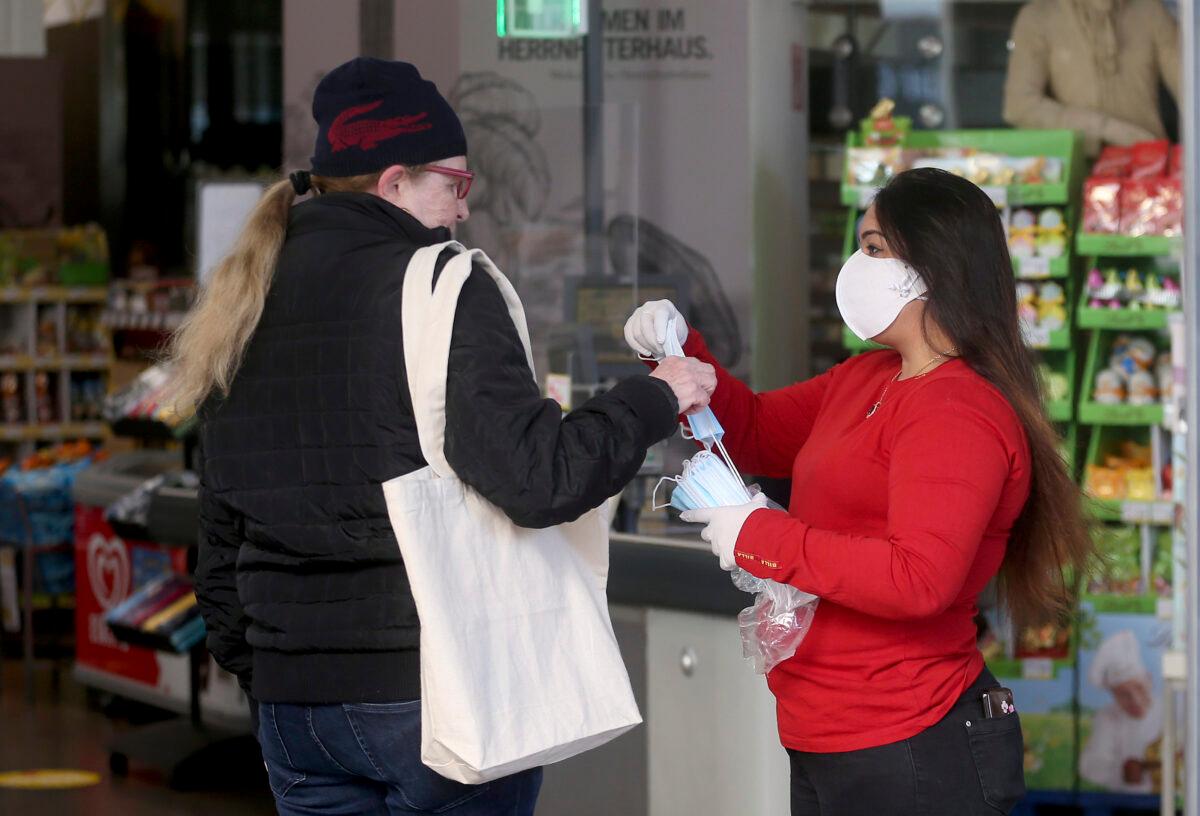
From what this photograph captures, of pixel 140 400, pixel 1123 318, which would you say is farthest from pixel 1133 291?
pixel 140 400

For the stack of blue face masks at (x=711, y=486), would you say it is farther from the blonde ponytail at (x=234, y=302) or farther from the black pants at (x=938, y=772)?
the blonde ponytail at (x=234, y=302)

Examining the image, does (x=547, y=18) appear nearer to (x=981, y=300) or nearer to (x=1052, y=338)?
(x=1052, y=338)

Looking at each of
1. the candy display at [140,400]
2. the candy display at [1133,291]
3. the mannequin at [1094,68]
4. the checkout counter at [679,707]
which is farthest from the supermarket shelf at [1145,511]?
the candy display at [140,400]

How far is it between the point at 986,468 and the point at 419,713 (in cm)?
76

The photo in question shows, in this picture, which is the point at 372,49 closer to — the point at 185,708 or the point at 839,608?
the point at 185,708

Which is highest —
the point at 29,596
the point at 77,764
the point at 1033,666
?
the point at 1033,666

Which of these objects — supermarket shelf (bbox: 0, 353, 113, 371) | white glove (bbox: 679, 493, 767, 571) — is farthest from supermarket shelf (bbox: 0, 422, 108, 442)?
white glove (bbox: 679, 493, 767, 571)

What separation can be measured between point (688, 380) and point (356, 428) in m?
0.44

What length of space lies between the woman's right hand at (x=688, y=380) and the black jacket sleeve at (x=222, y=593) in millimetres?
646

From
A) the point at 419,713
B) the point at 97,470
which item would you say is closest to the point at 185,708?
the point at 97,470

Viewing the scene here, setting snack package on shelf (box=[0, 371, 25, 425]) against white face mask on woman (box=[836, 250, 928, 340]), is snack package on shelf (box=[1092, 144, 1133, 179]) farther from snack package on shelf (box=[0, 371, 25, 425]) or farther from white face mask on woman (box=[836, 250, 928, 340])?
snack package on shelf (box=[0, 371, 25, 425])

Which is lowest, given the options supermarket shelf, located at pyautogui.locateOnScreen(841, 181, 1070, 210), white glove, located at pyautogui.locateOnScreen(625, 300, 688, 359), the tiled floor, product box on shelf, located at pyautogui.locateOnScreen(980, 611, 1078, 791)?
the tiled floor

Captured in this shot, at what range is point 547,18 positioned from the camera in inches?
189

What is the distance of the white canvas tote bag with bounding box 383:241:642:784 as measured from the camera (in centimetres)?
187
